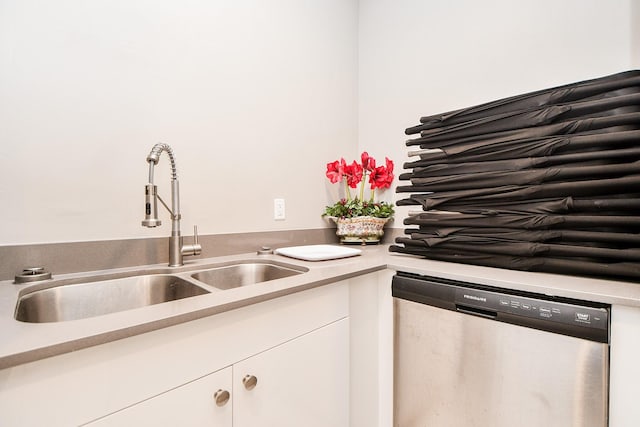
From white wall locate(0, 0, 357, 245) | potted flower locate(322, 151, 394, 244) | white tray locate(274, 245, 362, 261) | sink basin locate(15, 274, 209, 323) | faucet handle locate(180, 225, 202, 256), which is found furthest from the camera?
potted flower locate(322, 151, 394, 244)

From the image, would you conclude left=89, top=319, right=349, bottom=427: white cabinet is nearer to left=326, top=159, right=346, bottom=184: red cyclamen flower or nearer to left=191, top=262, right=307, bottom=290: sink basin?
left=191, top=262, right=307, bottom=290: sink basin

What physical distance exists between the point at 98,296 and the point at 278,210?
87 centimetres

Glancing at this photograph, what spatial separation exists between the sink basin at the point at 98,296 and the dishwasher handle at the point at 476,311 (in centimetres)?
81

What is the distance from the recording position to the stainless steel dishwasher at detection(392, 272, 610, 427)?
0.80 metres

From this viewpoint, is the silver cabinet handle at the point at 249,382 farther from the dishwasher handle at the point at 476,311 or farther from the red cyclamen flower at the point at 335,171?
the red cyclamen flower at the point at 335,171

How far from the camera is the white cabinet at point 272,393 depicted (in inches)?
27.6

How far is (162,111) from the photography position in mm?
1248

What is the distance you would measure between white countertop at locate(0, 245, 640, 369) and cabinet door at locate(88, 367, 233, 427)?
0.60ft

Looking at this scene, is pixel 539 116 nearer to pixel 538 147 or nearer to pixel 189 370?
pixel 538 147

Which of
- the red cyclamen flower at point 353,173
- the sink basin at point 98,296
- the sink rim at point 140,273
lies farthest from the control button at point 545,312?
the red cyclamen flower at point 353,173

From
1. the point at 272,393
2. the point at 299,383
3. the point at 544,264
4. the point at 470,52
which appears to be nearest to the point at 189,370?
the point at 272,393

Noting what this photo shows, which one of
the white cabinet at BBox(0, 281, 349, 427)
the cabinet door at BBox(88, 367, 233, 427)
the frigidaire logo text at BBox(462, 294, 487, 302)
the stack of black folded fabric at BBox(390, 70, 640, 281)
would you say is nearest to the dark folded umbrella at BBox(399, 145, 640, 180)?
the stack of black folded fabric at BBox(390, 70, 640, 281)

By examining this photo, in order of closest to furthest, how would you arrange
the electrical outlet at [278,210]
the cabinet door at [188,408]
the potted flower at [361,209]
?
the cabinet door at [188,408], the electrical outlet at [278,210], the potted flower at [361,209]

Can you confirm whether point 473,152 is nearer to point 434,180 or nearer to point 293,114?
point 434,180
